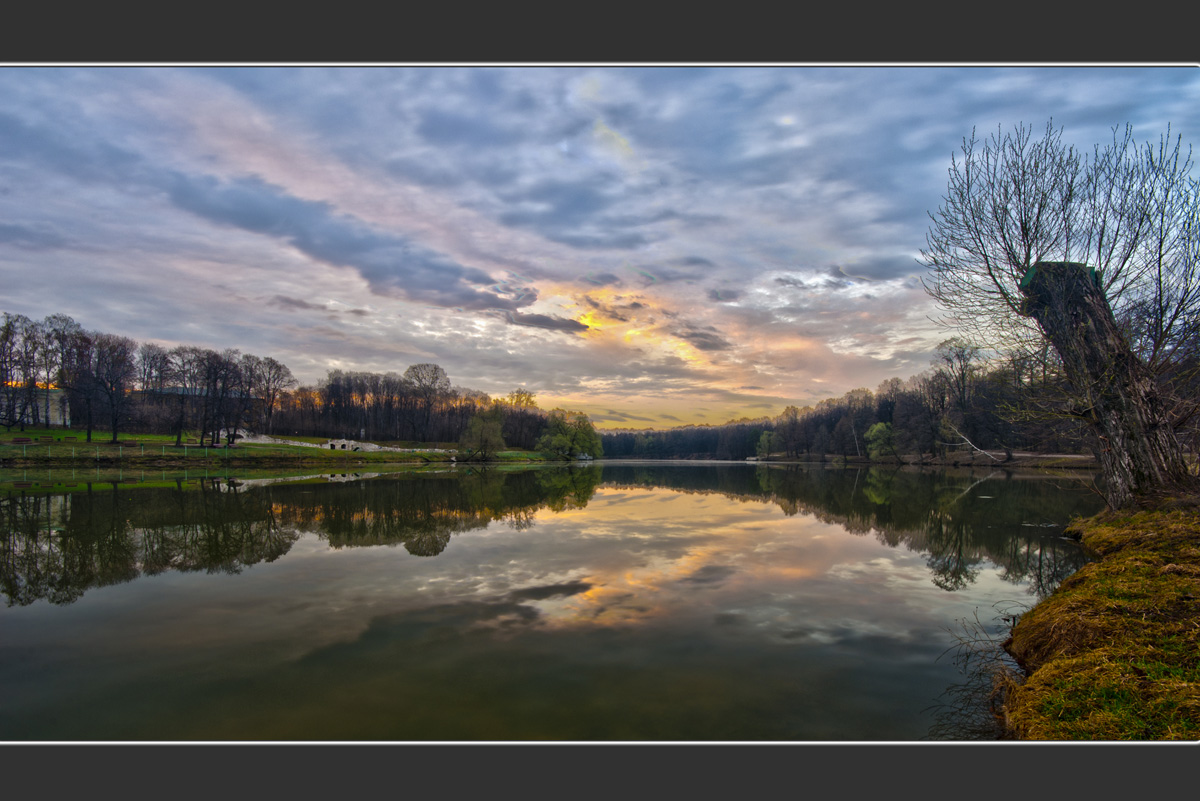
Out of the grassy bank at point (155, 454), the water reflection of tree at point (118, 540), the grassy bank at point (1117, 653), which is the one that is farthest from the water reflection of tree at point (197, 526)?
the grassy bank at point (155, 454)

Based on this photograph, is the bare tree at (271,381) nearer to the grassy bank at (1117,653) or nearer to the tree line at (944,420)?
the tree line at (944,420)

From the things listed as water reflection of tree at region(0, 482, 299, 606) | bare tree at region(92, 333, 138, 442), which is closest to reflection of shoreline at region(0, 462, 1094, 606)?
water reflection of tree at region(0, 482, 299, 606)

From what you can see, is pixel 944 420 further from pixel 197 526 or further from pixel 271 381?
pixel 271 381

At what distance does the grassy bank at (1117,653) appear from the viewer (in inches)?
149

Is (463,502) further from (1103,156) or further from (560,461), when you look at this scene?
(560,461)

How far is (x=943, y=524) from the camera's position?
15.7 m

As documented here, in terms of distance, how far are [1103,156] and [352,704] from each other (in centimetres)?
1496

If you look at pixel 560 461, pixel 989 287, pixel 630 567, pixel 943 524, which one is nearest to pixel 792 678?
pixel 630 567

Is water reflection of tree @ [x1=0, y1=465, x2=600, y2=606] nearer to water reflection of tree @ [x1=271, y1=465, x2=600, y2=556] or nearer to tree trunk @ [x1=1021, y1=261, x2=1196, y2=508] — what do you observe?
water reflection of tree @ [x1=271, y1=465, x2=600, y2=556]

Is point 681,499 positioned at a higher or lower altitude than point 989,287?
lower

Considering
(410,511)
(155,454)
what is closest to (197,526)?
(410,511)

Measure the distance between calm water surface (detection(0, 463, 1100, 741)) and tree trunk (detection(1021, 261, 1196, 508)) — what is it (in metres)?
2.32

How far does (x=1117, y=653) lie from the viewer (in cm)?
466

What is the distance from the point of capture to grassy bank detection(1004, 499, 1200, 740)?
12.4ft
